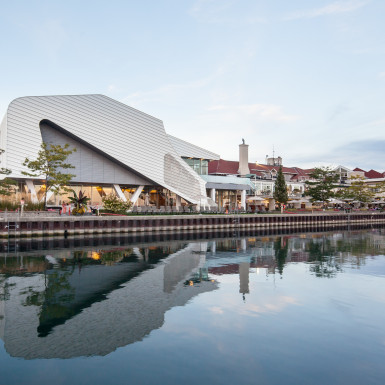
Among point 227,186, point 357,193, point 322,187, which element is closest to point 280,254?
point 227,186

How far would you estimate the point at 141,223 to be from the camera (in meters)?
41.4

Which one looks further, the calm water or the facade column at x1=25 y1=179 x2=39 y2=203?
the facade column at x1=25 y1=179 x2=39 y2=203

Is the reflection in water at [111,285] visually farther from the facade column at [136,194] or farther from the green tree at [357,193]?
the green tree at [357,193]

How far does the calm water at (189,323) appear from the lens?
8688 mm

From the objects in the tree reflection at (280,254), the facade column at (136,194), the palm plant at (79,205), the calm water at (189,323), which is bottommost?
the calm water at (189,323)

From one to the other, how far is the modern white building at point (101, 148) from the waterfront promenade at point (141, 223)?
22.6 feet

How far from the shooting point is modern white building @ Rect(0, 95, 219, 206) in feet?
145

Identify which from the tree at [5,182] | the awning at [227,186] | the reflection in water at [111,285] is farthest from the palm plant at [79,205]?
the awning at [227,186]

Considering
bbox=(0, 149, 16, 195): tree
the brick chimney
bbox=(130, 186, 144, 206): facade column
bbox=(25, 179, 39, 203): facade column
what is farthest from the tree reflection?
the brick chimney

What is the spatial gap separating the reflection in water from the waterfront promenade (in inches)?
342

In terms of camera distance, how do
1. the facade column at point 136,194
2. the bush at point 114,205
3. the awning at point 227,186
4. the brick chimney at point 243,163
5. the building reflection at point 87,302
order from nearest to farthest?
the building reflection at point 87,302, the bush at point 114,205, the facade column at point 136,194, the awning at point 227,186, the brick chimney at point 243,163

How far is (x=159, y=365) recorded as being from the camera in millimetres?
8977

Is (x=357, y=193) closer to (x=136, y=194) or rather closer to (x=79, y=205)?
(x=136, y=194)

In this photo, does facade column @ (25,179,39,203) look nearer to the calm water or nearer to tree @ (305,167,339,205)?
the calm water
